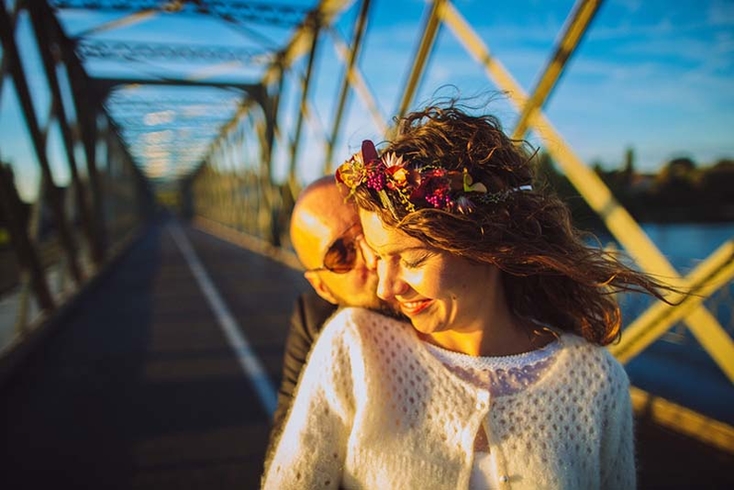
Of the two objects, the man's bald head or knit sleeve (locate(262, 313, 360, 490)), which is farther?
the man's bald head

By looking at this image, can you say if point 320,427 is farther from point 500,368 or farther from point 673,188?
point 673,188

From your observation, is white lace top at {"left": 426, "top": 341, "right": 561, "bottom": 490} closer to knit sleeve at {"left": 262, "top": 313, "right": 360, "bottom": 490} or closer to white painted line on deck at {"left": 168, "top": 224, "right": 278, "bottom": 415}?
knit sleeve at {"left": 262, "top": 313, "right": 360, "bottom": 490}

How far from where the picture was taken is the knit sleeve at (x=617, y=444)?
4.33 ft

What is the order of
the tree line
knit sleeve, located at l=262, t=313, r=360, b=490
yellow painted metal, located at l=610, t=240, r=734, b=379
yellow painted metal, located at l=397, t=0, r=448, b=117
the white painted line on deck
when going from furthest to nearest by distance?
yellow painted metal, located at l=397, t=0, r=448, b=117 < the white painted line on deck < the tree line < yellow painted metal, located at l=610, t=240, r=734, b=379 < knit sleeve, located at l=262, t=313, r=360, b=490

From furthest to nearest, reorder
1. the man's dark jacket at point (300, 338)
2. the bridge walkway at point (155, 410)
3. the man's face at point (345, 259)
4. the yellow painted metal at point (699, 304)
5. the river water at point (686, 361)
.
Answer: the river water at point (686, 361)
the bridge walkway at point (155, 410)
the yellow painted metal at point (699, 304)
the man's dark jacket at point (300, 338)
the man's face at point (345, 259)

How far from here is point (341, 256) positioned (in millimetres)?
1556

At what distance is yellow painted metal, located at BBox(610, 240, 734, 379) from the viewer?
8.75 feet

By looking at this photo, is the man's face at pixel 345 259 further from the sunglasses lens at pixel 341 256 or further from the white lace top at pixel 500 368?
the white lace top at pixel 500 368

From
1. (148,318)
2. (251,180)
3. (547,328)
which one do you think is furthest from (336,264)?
(251,180)

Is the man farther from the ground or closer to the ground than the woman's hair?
closer to the ground

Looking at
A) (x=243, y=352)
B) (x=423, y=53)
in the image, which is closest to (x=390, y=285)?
(x=243, y=352)

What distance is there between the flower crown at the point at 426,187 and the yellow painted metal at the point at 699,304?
5.88ft

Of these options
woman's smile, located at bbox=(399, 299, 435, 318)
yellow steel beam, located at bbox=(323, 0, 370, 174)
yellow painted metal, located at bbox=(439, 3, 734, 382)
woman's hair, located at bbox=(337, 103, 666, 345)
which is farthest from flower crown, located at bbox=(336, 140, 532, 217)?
yellow steel beam, located at bbox=(323, 0, 370, 174)

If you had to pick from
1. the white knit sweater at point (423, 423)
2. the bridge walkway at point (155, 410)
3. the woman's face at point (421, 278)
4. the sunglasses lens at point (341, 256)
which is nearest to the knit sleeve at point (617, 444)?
the white knit sweater at point (423, 423)
